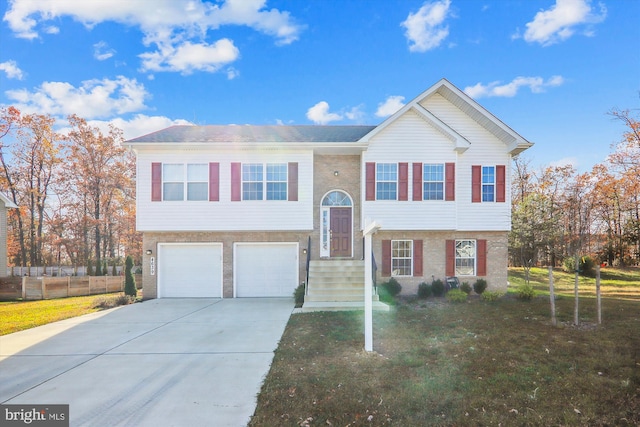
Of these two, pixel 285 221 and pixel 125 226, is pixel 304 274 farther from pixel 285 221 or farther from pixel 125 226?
pixel 125 226

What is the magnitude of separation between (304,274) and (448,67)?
10.7 m

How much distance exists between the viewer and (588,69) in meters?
13.5

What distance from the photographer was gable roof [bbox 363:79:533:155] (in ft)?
40.7

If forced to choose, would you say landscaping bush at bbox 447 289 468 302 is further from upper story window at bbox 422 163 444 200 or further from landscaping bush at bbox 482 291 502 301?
upper story window at bbox 422 163 444 200

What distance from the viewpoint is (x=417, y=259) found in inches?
510

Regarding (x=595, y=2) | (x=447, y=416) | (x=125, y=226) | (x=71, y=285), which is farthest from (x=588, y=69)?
(x=125, y=226)

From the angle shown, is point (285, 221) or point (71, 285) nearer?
point (285, 221)

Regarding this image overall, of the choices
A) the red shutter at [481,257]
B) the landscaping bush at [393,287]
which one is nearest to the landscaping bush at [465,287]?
the red shutter at [481,257]

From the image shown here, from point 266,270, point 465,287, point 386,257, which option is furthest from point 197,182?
point 465,287

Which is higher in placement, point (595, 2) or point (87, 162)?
point (595, 2)

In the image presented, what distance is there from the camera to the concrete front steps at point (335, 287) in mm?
10095

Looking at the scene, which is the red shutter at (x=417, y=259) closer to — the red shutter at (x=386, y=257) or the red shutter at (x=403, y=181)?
the red shutter at (x=386, y=257)

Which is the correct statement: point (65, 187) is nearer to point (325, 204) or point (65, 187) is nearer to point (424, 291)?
point (325, 204)

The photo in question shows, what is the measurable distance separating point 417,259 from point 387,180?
3378 millimetres
